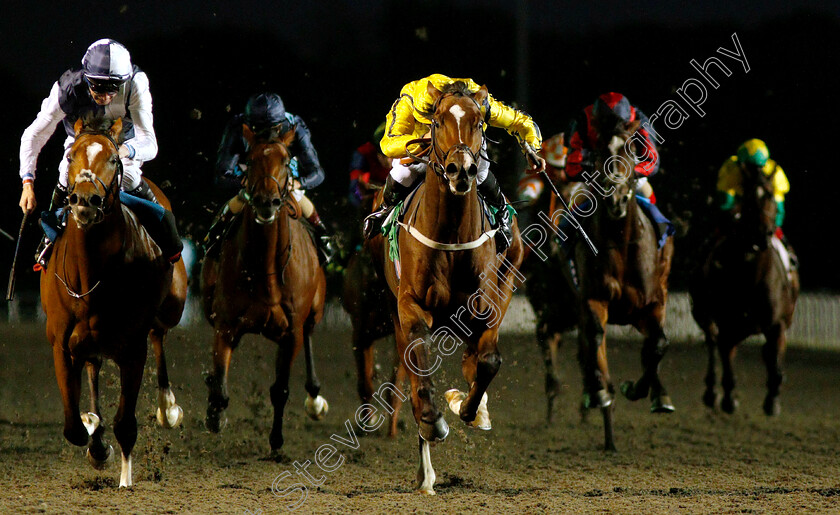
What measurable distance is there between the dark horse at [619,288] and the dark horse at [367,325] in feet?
4.62

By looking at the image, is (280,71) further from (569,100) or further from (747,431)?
(747,431)

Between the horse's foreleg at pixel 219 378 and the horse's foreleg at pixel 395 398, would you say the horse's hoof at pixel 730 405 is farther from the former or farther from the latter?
the horse's foreleg at pixel 219 378

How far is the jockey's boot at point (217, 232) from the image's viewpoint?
696 cm

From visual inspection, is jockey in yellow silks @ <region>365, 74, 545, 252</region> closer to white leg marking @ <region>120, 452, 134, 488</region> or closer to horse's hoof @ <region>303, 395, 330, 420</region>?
white leg marking @ <region>120, 452, 134, 488</region>

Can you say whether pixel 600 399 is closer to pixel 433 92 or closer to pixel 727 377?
pixel 727 377

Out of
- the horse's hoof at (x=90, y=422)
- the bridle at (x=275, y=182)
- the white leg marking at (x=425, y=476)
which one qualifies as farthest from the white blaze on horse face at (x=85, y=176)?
the white leg marking at (x=425, y=476)

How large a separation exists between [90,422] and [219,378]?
2.99ft

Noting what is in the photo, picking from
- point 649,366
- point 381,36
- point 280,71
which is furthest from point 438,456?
point 381,36

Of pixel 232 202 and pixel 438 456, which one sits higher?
pixel 232 202

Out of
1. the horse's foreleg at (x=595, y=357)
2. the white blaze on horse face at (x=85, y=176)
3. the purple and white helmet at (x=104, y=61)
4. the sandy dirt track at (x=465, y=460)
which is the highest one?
the purple and white helmet at (x=104, y=61)

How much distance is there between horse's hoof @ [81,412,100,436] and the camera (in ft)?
18.9

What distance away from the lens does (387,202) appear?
6.08 metres

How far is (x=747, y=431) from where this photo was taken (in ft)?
28.3

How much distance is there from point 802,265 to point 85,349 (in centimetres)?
1640
